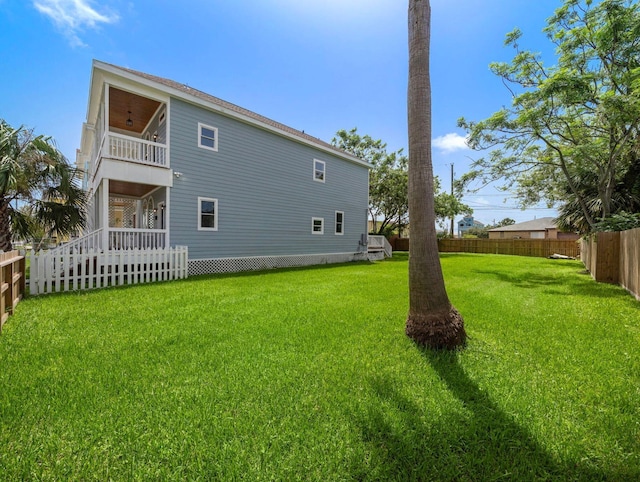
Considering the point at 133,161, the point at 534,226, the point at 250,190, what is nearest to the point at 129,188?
the point at 133,161

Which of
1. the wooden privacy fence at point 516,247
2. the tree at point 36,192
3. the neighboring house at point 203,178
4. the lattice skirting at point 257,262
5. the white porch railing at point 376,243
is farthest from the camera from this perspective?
the wooden privacy fence at point 516,247

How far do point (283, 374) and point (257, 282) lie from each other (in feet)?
19.1

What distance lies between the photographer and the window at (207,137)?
422 inches

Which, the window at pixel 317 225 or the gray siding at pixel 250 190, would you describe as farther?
the window at pixel 317 225

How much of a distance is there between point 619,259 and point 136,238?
14.8 m

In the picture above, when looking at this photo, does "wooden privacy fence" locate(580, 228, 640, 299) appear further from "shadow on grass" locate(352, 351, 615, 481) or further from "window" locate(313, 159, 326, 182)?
"window" locate(313, 159, 326, 182)

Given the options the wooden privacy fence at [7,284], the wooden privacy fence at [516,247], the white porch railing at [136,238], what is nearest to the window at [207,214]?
the white porch railing at [136,238]

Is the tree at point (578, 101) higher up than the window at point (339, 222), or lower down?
higher up

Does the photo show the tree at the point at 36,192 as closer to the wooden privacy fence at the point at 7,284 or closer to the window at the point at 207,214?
the window at the point at 207,214

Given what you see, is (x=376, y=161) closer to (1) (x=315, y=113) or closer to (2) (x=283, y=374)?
(1) (x=315, y=113)

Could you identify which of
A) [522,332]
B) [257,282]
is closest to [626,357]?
[522,332]

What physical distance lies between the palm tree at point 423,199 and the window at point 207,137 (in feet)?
29.2

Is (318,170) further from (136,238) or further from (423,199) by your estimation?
(423,199)

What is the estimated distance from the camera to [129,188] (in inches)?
432
